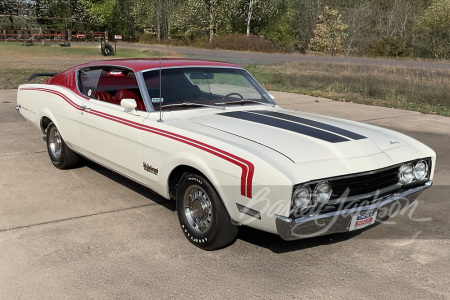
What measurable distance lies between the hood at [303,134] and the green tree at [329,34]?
43072mm

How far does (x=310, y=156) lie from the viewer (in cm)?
330

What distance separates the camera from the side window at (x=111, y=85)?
15.2ft

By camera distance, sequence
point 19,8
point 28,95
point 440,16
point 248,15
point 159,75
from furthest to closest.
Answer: point 19,8 → point 248,15 → point 440,16 → point 28,95 → point 159,75

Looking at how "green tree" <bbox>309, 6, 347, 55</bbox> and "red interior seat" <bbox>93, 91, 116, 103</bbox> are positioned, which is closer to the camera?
"red interior seat" <bbox>93, 91, 116, 103</bbox>

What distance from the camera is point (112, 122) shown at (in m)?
4.55

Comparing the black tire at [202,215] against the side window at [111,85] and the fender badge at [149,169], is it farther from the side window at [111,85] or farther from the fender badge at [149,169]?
the side window at [111,85]

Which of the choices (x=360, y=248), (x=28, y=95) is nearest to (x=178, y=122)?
(x=360, y=248)

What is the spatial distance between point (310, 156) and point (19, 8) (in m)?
73.4

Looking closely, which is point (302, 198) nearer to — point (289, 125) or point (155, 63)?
point (289, 125)

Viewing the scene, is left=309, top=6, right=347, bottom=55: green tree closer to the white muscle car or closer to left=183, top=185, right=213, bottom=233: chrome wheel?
the white muscle car

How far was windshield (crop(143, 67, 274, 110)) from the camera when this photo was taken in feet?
14.5

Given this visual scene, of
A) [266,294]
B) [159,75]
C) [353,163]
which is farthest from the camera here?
[159,75]

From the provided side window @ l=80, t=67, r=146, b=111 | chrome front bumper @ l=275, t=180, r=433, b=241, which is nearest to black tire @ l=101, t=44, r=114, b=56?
side window @ l=80, t=67, r=146, b=111

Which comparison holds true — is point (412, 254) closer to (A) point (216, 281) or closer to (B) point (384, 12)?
(A) point (216, 281)
